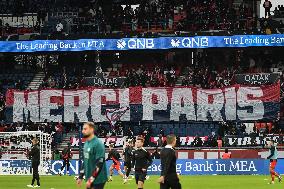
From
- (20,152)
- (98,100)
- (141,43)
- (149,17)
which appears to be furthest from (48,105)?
(149,17)

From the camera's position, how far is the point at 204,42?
→ 5416 centimetres

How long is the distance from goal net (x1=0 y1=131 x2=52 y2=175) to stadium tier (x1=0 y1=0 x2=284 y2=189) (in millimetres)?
72

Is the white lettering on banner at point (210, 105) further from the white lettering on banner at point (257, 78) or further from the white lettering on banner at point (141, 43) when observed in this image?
the white lettering on banner at point (141, 43)

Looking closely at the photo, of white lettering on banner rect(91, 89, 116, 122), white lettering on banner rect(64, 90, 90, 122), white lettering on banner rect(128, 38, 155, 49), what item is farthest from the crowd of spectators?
white lettering on banner rect(64, 90, 90, 122)

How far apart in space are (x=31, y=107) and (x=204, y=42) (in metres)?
13.8

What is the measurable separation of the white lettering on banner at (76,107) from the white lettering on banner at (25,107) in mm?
2239

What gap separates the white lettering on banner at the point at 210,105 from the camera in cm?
5172

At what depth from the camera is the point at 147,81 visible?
5519 cm

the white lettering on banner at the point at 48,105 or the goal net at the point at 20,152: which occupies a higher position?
the white lettering on banner at the point at 48,105

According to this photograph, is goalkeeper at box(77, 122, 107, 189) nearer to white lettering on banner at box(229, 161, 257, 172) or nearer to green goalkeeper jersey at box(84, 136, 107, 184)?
green goalkeeper jersey at box(84, 136, 107, 184)

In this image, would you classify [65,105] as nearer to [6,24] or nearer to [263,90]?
[6,24]

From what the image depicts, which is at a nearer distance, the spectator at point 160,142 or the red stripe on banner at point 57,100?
the spectator at point 160,142

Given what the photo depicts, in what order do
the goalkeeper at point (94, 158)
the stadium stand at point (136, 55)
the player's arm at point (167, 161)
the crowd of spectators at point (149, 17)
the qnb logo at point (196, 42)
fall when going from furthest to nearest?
the crowd of spectators at point (149, 17) < the stadium stand at point (136, 55) < the qnb logo at point (196, 42) < the player's arm at point (167, 161) < the goalkeeper at point (94, 158)

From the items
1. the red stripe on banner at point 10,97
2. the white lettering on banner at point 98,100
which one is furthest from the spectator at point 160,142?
the red stripe on banner at point 10,97
